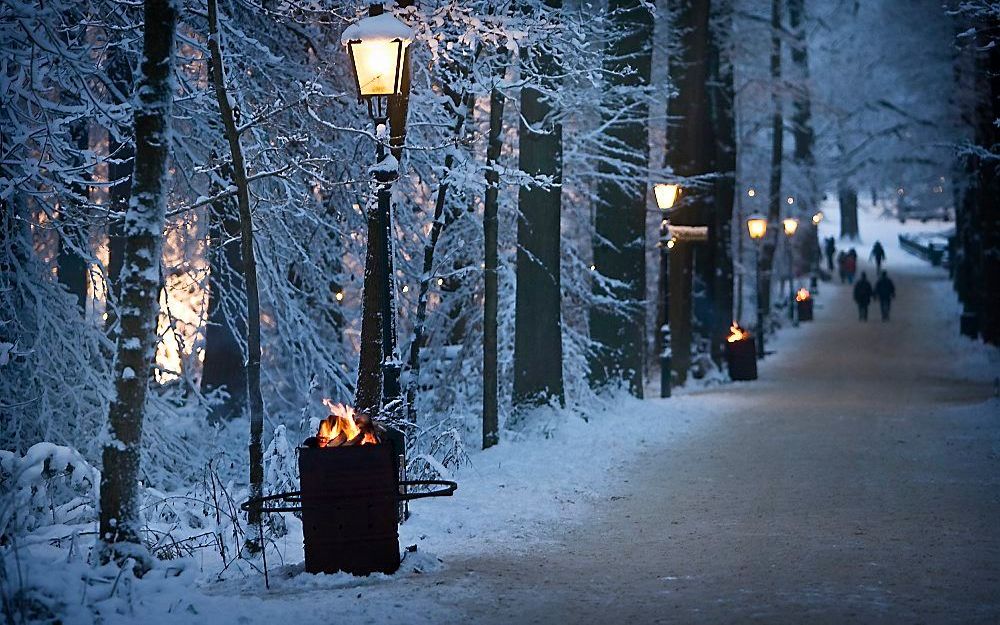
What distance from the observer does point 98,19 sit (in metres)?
12.8

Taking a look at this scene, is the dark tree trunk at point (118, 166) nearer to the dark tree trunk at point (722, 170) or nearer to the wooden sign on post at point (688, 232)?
the wooden sign on post at point (688, 232)

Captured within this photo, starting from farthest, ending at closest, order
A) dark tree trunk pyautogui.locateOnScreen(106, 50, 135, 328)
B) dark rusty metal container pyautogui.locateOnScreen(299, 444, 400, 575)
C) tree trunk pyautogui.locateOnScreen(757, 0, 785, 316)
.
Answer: tree trunk pyautogui.locateOnScreen(757, 0, 785, 316) < dark tree trunk pyautogui.locateOnScreen(106, 50, 135, 328) < dark rusty metal container pyautogui.locateOnScreen(299, 444, 400, 575)

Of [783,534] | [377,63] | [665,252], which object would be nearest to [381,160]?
[377,63]

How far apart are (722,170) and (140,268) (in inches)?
953

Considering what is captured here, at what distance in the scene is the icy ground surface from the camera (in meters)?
8.02

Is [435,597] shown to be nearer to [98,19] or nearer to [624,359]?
[98,19]

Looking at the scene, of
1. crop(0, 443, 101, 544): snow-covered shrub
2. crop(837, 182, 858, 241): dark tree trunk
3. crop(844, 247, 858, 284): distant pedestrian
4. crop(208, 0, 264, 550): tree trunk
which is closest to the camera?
crop(0, 443, 101, 544): snow-covered shrub

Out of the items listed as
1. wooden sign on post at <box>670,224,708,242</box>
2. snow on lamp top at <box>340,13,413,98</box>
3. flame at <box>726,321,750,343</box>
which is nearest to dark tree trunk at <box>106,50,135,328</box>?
snow on lamp top at <box>340,13,413,98</box>

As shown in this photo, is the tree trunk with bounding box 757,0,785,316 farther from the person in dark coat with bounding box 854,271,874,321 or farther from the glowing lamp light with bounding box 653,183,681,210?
the glowing lamp light with bounding box 653,183,681,210

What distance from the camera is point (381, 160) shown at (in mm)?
11547

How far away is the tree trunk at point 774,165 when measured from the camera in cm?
3606

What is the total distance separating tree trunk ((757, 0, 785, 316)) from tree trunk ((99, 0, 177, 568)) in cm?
2717

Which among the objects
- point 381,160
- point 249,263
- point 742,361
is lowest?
point 742,361

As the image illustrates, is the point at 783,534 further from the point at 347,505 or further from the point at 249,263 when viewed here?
the point at 249,263
